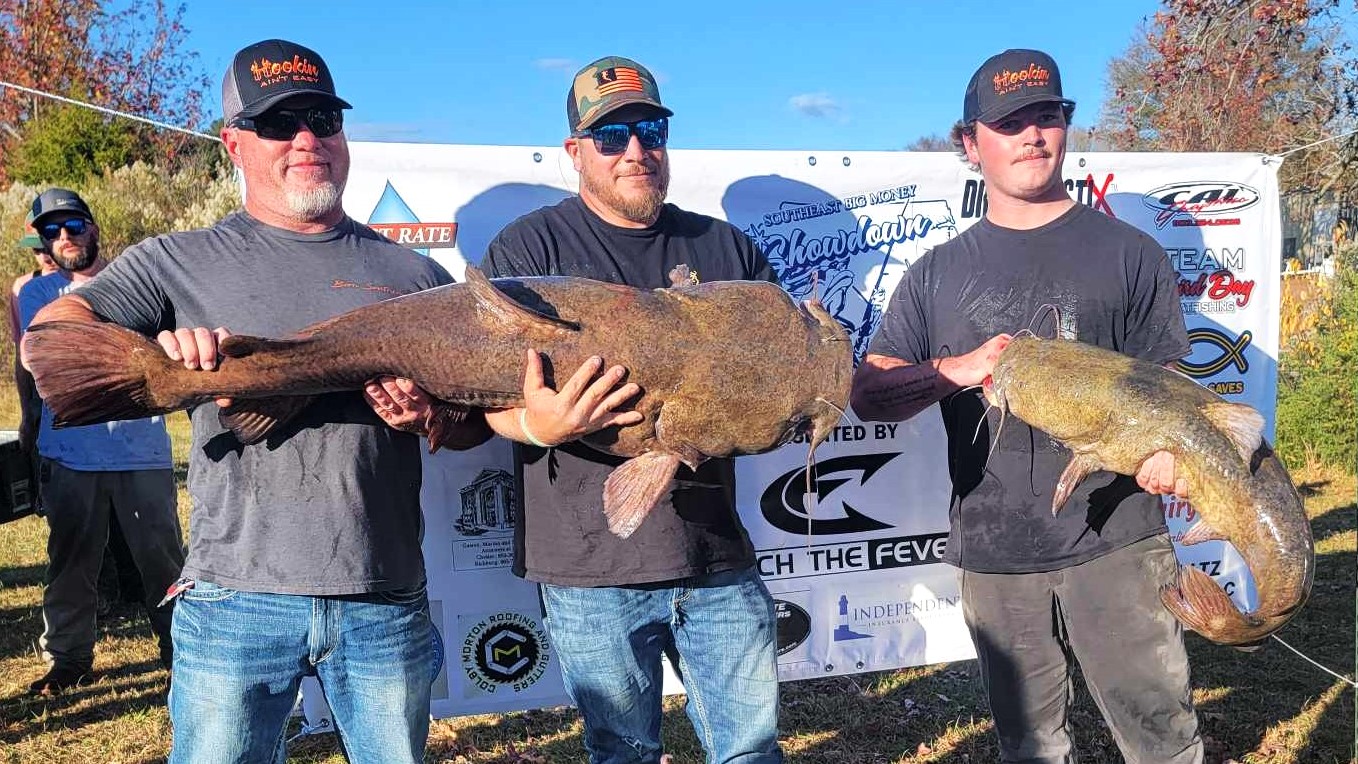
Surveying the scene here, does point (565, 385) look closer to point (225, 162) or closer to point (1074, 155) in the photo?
point (1074, 155)

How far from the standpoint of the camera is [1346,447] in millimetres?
9859

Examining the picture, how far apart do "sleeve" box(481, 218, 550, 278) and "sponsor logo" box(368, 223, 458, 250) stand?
1.40m

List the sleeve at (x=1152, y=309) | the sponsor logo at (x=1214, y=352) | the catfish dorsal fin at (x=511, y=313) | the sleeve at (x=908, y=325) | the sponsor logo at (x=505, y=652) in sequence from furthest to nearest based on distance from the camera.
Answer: the sponsor logo at (x=1214, y=352), the sponsor logo at (x=505, y=652), the sleeve at (x=908, y=325), the sleeve at (x=1152, y=309), the catfish dorsal fin at (x=511, y=313)

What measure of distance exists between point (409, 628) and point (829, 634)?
2.78m

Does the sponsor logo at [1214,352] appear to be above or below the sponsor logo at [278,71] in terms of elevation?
below

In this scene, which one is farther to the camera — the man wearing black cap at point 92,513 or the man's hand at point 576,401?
the man wearing black cap at point 92,513

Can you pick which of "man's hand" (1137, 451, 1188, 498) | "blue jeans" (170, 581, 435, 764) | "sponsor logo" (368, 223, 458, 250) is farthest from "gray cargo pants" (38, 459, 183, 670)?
"man's hand" (1137, 451, 1188, 498)

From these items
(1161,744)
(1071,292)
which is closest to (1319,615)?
(1161,744)

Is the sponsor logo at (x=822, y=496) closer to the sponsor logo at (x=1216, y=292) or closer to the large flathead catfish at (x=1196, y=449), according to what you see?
the large flathead catfish at (x=1196, y=449)

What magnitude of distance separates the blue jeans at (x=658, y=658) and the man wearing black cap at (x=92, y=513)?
12.8ft

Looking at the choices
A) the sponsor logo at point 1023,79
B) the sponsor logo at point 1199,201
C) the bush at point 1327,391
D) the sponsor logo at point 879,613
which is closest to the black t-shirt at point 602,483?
the sponsor logo at point 1023,79

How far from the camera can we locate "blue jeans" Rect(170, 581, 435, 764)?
258cm

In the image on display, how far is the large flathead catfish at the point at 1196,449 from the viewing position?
9.32 ft

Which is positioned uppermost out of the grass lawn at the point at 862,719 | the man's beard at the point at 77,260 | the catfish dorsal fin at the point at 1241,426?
the man's beard at the point at 77,260
